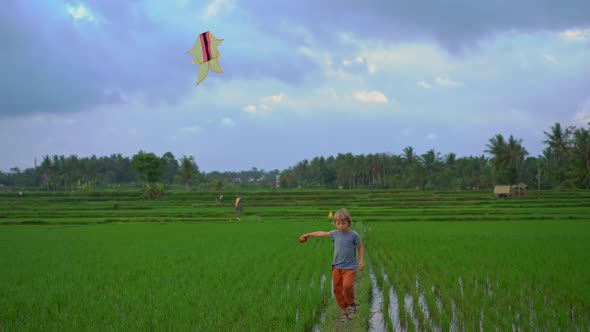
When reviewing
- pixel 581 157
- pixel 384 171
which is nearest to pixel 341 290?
pixel 581 157

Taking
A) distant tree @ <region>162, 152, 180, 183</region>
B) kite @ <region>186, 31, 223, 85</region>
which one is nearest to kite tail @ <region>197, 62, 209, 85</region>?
kite @ <region>186, 31, 223, 85</region>

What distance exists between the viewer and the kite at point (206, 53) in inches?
233

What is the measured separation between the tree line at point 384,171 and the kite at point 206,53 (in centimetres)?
4302

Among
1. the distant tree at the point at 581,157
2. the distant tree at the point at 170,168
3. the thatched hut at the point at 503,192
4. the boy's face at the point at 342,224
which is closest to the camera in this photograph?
the boy's face at the point at 342,224

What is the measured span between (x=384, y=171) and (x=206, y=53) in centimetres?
6537

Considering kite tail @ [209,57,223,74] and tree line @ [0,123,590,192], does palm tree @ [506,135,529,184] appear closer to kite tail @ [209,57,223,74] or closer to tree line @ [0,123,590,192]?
tree line @ [0,123,590,192]

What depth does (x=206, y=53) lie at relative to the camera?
19.6 feet

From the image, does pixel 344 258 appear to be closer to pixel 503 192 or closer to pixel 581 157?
pixel 503 192

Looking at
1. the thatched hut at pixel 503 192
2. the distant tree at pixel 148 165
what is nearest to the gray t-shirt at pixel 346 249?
the thatched hut at pixel 503 192

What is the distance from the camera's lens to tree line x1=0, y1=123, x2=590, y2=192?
156ft

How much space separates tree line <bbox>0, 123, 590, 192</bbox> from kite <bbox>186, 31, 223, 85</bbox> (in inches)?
1694

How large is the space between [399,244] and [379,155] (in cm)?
5793

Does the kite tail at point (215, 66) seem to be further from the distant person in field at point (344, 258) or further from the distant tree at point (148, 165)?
the distant tree at point (148, 165)

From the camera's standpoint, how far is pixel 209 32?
5926mm
